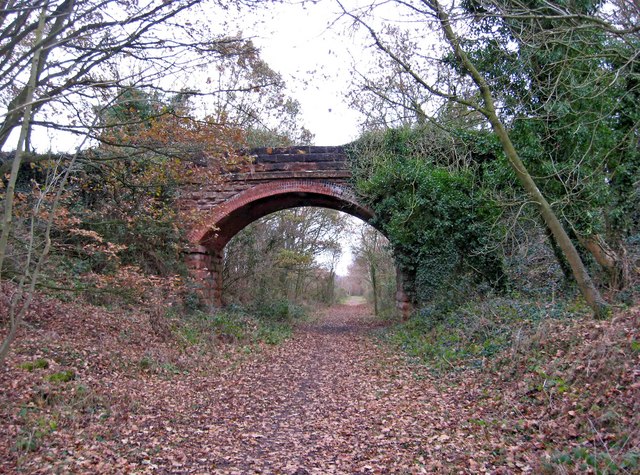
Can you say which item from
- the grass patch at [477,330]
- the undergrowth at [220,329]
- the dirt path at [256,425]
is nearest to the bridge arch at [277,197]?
the undergrowth at [220,329]

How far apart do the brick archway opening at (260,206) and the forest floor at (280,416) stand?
21.7 ft

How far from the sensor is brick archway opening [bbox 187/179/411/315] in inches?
605

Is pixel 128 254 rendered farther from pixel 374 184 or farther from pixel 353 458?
pixel 353 458

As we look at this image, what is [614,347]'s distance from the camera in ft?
17.6

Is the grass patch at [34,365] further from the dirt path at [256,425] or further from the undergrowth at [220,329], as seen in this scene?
the undergrowth at [220,329]

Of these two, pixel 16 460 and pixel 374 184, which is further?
pixel 374 184

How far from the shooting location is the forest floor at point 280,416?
450 centimetres

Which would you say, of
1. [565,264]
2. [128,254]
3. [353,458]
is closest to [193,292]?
[128,254]

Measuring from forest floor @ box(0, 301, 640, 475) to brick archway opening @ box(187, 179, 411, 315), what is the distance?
6.60 metres

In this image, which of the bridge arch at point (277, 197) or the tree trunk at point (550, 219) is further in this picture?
the bridge arch at point (277, 197)

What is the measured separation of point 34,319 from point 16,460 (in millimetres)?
4890

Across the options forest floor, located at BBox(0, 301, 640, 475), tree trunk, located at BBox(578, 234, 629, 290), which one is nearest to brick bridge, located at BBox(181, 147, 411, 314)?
forest floor, located at BBox(0, 301, 640, 475)

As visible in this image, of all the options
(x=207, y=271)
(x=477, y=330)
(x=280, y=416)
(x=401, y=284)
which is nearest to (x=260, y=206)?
(x=207, y=271)

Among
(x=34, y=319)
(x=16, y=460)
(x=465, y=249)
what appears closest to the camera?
(x=16, y=460)
